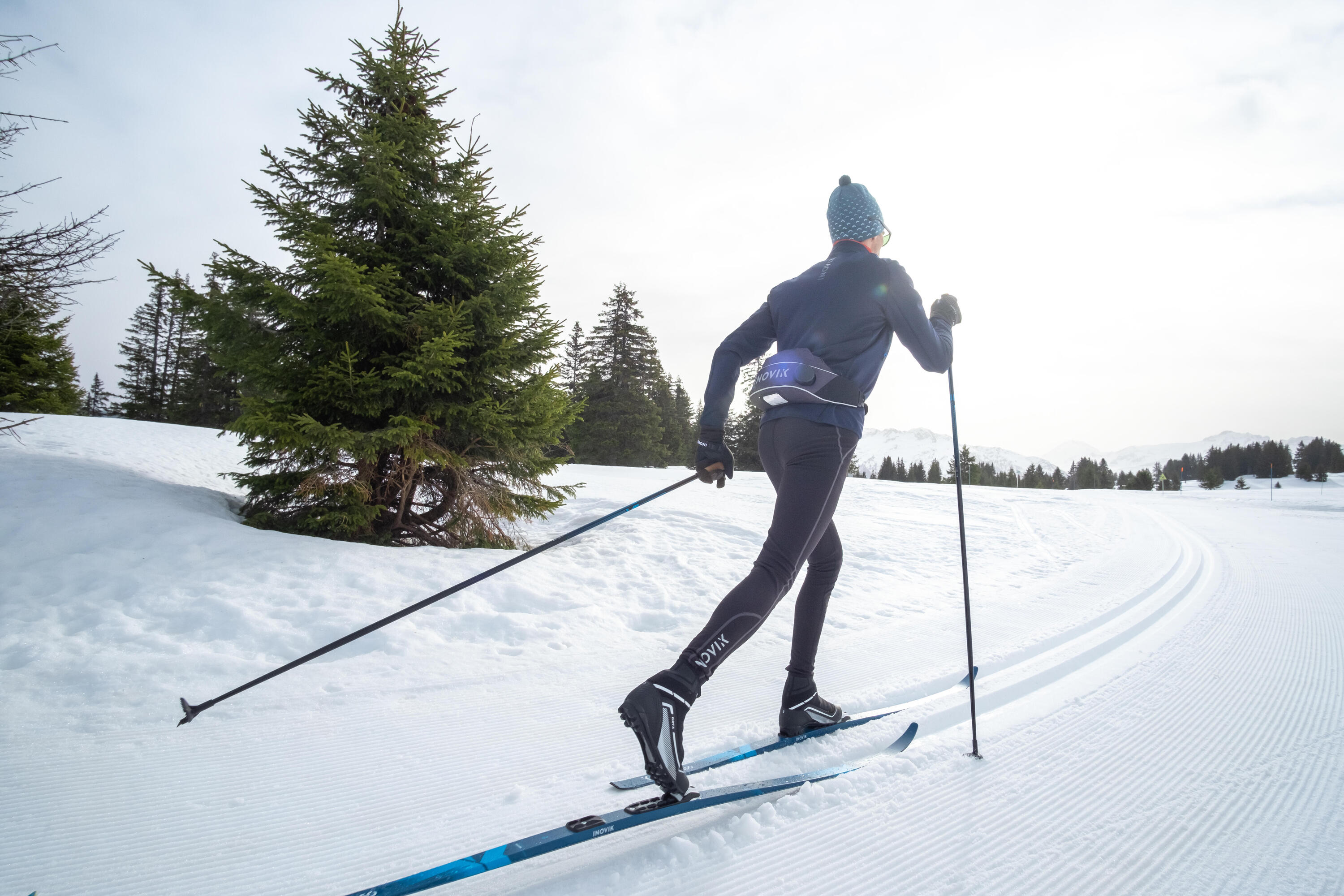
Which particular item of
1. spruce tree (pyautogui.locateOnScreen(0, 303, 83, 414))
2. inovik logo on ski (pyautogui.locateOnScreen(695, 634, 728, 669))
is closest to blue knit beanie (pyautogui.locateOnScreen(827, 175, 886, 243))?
inovik logo on ski (pyautogui.locateOnScreen(695, 634, 728, 669))

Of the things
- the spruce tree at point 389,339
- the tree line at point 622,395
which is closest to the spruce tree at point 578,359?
the tree line at point 622,395

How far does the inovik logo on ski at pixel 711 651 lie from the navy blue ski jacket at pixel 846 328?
801mm

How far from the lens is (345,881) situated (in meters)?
1.49

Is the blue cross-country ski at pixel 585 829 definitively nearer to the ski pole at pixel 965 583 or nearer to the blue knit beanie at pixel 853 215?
the ski pole at pixel 965 583

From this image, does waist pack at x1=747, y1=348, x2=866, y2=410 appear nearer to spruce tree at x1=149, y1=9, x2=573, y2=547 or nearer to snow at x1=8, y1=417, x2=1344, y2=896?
snow at x1=8, y1=417, x2=1344, y2=896

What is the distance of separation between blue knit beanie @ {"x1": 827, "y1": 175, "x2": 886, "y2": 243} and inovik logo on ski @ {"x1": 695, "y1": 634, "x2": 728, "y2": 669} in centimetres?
168

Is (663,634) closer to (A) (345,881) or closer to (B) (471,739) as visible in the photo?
(B) (471,739)

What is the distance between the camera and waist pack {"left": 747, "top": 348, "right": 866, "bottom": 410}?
2145mm

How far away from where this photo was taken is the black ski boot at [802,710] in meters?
2.40

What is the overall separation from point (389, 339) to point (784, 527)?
15.9 ft

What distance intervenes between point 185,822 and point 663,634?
2772 millimetres

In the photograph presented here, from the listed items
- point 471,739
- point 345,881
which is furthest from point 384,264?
point 345,881

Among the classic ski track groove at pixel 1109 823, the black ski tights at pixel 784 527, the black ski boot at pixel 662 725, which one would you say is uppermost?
the black ski tights at pixel 784 527

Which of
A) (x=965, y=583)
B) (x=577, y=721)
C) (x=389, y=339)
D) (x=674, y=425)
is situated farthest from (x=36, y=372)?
(x=674, y=425)
